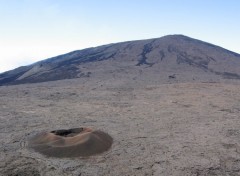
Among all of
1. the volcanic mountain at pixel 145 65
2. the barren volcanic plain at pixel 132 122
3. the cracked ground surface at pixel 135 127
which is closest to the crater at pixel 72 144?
the barren volcanic plain at pixel 132 122

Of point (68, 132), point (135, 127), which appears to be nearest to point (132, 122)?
point (135, 127)

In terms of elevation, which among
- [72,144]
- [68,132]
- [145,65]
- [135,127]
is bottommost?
[135,127]

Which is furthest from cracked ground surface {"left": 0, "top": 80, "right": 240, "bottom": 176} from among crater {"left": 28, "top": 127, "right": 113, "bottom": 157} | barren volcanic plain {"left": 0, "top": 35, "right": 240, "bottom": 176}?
crater {"left": 28, "top": 127, "right": 113, "bottom": 157}

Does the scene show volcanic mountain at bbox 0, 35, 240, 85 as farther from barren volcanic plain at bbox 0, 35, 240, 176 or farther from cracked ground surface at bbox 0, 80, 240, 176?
cracked ground surface at bbox 0, 80, 240, 176

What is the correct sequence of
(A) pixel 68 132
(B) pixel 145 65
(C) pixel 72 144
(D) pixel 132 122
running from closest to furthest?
(C) pixel 72 144, (A) pixel 68 132, (D) pixel 132 122, (B) pixel 145 65

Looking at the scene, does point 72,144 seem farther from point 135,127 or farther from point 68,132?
point 135,127

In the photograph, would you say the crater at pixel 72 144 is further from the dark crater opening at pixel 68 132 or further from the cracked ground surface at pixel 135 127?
the cracked ground surface at pixel 135 127

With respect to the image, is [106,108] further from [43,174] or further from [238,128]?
[43,174]
